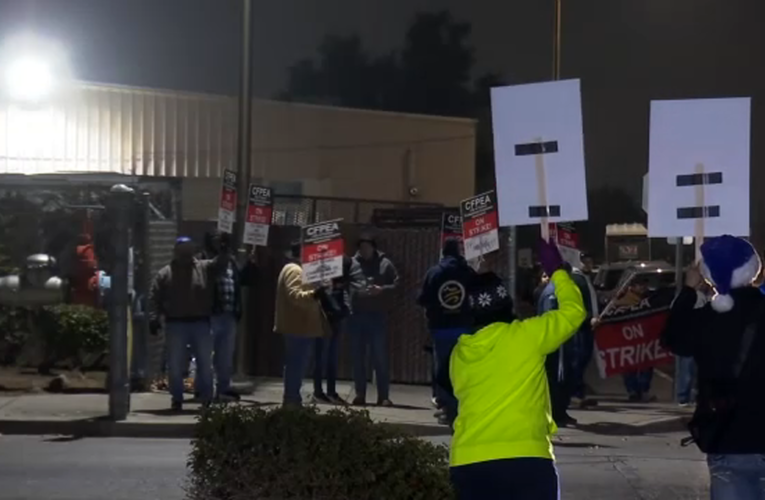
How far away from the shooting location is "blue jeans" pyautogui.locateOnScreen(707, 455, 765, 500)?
5020 mm

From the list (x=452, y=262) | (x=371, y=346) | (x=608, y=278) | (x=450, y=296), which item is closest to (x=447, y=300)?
(x=450, y=296)

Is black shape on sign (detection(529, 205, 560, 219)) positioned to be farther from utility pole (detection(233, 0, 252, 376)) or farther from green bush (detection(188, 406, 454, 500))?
utility pole (detection(233, 0, 252, 376))

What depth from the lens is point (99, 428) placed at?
12367 millimetres

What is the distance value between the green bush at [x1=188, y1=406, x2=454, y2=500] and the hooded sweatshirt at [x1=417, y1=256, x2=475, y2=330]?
4353mm

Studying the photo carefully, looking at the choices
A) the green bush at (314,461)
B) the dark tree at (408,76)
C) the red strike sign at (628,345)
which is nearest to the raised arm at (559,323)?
the green bush at (314,461)

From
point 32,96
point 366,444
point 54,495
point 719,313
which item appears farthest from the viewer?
point 32,96

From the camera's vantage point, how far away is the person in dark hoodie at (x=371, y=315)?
14.0m

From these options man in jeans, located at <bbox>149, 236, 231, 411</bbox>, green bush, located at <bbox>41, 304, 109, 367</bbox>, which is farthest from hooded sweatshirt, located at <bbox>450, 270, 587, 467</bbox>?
green bush, located at <bbox>41, 304, 109, 367</bbox>

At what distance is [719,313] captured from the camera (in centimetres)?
512

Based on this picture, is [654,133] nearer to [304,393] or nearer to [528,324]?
[528,324]

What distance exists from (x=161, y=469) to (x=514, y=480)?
223 inches

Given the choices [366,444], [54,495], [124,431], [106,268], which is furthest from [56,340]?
[366,444]

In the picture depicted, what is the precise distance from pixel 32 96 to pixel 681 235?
20168 mm

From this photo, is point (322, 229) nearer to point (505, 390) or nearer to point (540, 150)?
point (540, 150)
